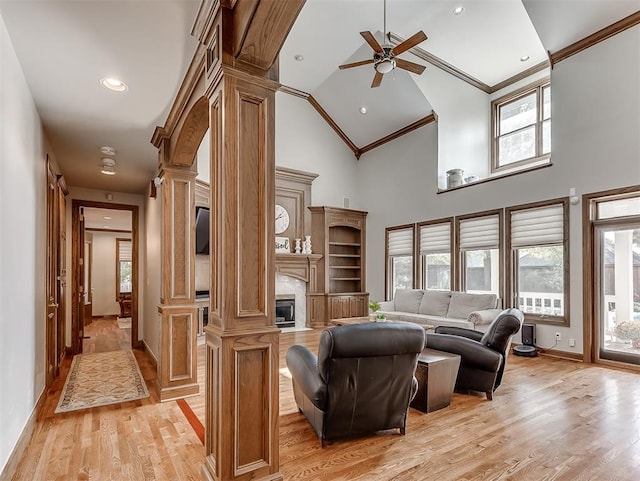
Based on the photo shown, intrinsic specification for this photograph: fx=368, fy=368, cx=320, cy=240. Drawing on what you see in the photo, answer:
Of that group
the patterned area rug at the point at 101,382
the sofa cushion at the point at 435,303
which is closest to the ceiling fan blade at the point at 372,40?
the sofa cushion at the point at 435,303

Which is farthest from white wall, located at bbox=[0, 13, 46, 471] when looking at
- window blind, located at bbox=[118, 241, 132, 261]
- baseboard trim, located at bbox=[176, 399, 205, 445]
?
window blind, located at bbox=[118, 241, 132, 261]

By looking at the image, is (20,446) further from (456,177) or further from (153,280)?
(456,177)

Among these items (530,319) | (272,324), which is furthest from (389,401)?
(530,319)

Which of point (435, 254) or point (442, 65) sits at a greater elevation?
point (442, 65)

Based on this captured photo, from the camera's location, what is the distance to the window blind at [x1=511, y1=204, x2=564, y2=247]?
550 centimetres

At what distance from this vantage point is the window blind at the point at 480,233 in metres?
6.34

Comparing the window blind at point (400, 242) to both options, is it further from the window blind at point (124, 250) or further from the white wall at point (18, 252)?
the window blind at point (124, 250)

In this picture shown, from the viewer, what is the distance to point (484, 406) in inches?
131

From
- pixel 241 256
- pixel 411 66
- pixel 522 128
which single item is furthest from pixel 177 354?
pixel 522 128

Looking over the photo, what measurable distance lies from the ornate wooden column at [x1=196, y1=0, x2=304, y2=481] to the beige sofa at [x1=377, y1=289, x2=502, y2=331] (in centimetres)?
422

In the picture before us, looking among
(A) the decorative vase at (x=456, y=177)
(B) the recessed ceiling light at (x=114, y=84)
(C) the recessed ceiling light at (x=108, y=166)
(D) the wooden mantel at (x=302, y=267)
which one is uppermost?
(A) the decorative vase at (x=456, y=177)

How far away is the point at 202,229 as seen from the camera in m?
6.11

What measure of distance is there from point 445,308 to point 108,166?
5.54 meters

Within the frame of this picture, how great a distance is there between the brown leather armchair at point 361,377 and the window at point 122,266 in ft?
31.2
